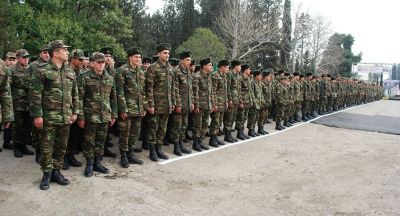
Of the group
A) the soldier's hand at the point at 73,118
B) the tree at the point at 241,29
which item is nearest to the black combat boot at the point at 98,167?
the soldier's hand at the point at 73,118

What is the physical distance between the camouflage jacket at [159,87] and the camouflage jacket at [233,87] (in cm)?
224

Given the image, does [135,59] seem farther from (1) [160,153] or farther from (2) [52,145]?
(2) [52,145]

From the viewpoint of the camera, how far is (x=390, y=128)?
12.8 m

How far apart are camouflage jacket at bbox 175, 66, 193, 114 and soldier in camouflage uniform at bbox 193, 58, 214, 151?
31 centimetres

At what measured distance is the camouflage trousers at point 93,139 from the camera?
5801 millimetres

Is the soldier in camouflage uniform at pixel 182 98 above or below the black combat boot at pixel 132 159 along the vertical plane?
above

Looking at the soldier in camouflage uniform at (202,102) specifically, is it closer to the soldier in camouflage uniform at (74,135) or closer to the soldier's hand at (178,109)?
the soldier's hand at (178,109)

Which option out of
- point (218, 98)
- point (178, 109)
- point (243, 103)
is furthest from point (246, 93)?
point (178, 109)

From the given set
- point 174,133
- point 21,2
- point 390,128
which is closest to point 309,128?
point 390,128

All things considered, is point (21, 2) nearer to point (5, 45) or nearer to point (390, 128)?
point (5, 45)

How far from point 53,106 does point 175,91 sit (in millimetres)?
2600

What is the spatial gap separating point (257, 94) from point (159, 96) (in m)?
3.66

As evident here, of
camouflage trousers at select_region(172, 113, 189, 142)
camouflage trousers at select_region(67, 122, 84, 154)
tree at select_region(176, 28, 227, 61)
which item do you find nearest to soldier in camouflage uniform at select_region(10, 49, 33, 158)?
camouflage trousers at select_region(67, 122, 84, 154)

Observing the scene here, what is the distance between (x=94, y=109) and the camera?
5777 millimetres
